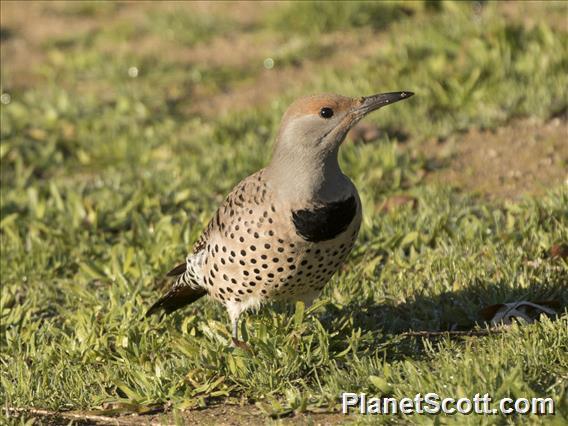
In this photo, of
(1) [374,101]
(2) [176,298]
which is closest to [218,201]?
(2) [176,298]

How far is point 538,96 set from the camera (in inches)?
292

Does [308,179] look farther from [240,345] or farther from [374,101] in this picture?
[240,345]

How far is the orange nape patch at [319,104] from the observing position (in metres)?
4.50

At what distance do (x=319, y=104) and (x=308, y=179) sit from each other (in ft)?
1.18

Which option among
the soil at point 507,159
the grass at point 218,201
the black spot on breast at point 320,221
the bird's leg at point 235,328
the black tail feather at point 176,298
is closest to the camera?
the black spot on breast at point 320,221

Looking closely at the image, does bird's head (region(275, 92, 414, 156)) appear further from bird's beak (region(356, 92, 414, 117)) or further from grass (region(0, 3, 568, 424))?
grass (region(0, 3, 568, 424))

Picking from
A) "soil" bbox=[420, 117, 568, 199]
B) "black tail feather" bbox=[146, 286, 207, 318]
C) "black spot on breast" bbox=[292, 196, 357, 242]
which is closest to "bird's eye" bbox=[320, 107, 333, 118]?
"black spot on breast" bbox=[292, 196, 357, 242]

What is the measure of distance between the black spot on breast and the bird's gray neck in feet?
0.17

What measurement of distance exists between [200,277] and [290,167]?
2.64ft

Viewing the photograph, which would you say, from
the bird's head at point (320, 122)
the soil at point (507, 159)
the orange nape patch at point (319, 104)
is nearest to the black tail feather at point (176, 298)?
the bird's head at point (320, 122)

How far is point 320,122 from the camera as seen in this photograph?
450 centimetres

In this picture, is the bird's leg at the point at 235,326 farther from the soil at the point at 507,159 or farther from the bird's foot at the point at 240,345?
the soil at the point at 507,159

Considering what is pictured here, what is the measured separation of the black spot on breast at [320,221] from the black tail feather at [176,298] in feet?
3.04

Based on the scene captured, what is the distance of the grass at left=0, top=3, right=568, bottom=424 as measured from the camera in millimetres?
4449
